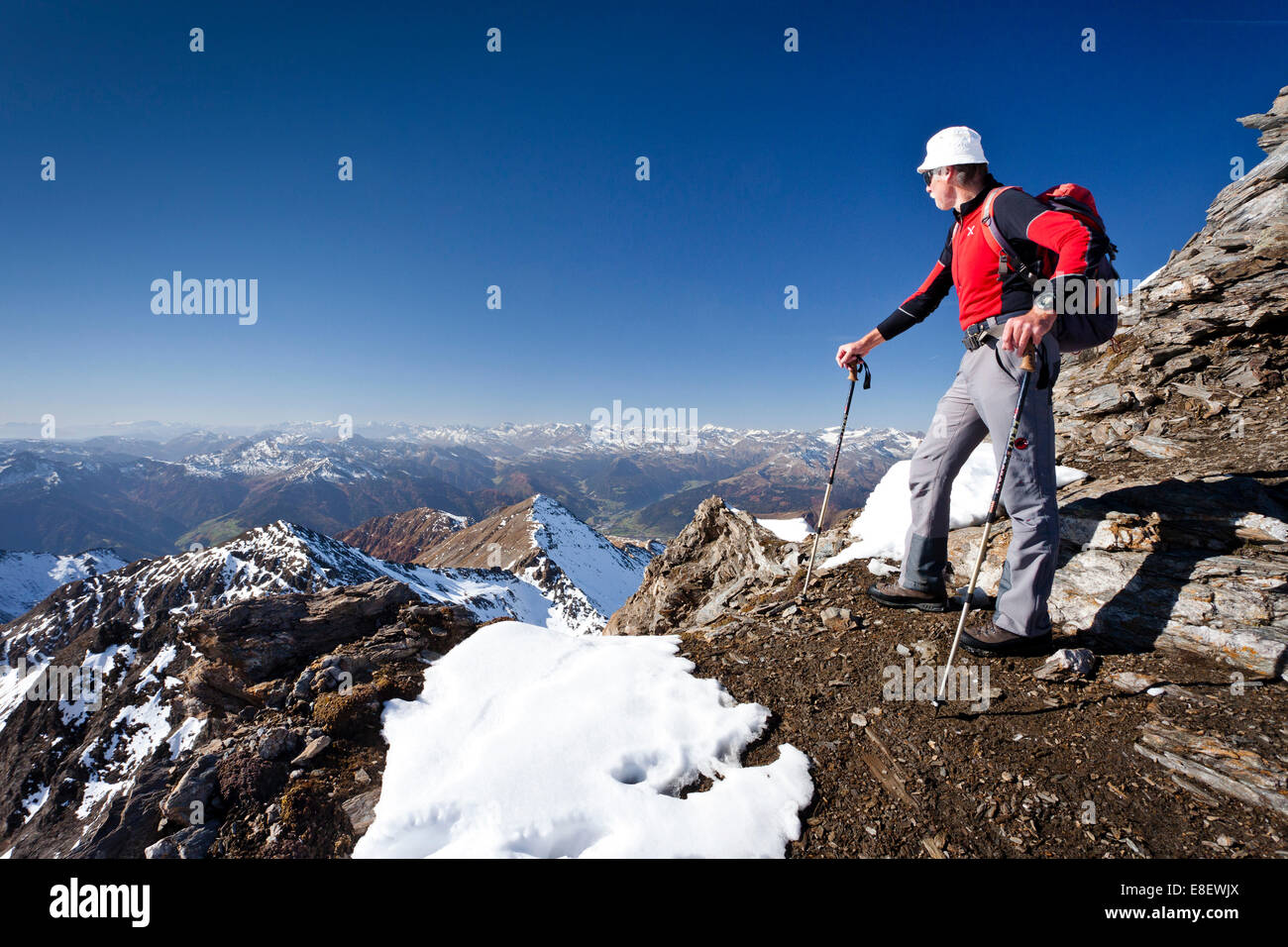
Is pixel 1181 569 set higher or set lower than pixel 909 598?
higher

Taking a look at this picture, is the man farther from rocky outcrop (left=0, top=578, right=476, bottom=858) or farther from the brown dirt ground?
rocky outcrop (left=0, top=578, right=476, bottom=858)

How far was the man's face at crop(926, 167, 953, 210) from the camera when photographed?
5.29 metres

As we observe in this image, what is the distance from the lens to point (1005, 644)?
5.25 meters

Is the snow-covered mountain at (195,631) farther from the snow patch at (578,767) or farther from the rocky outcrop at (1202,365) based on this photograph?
the rocky outcrop at (1202,365)

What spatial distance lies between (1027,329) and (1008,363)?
742 millimetres

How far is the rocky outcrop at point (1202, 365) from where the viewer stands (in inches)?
372

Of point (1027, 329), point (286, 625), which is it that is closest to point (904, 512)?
point (1027, 329)

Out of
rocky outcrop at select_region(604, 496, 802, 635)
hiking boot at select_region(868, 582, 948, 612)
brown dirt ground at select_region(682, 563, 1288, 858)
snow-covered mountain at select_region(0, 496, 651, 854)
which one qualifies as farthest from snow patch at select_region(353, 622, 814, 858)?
rocky outcrop at select_region(604, 496, 802, 635)

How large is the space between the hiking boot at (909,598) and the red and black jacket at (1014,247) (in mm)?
3667

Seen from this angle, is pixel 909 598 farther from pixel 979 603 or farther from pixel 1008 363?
pixel 1008 363

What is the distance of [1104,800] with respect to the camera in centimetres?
360
